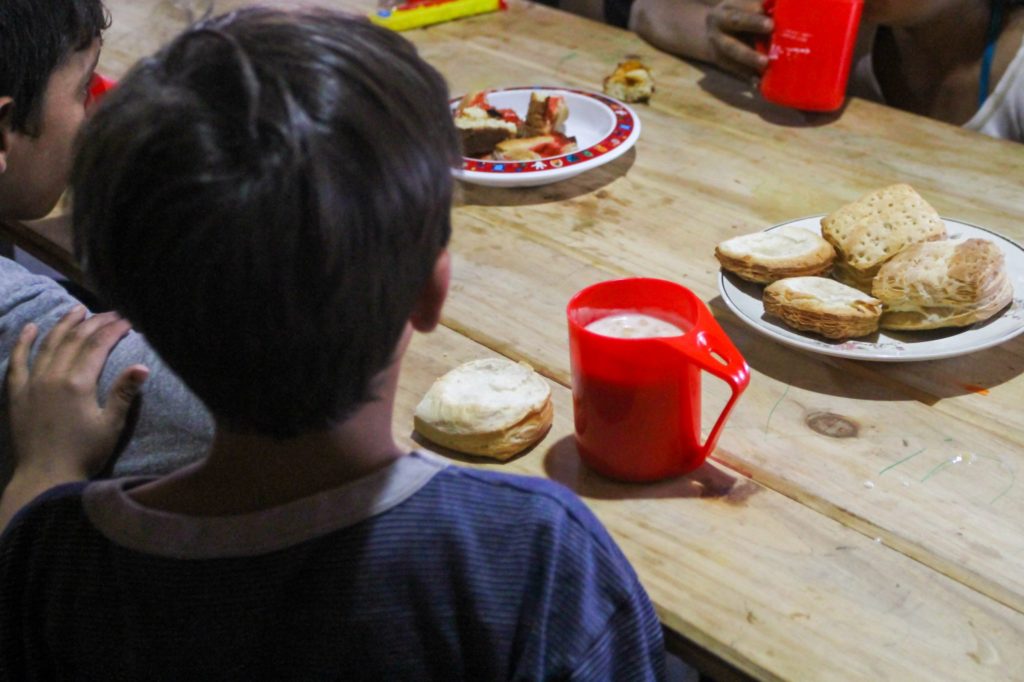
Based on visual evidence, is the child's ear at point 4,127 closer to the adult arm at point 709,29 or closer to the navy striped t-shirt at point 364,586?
the navy striped t-shirt at point 364,586

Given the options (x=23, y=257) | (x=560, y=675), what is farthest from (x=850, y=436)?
(x=23, y=257)

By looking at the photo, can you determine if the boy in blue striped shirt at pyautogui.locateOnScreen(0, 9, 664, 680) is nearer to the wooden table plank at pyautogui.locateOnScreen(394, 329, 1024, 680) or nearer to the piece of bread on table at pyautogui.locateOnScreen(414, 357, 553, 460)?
the wooden table plank at pyautogui.locateOnScreen(394, 329, 1024, 680)

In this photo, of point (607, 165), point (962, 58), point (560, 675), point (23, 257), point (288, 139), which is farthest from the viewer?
point (23, 257)

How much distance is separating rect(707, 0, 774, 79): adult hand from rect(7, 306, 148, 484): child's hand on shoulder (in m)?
1.10

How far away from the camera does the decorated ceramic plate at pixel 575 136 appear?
1.35m

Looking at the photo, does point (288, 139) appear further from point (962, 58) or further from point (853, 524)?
point (962, 58)

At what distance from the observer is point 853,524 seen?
0.83 m

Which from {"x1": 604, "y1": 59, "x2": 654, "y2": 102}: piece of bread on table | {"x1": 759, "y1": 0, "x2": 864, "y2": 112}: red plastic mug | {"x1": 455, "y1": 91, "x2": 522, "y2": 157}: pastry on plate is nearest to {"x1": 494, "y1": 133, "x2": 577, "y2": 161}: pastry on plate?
{"x1": 455, "y1": 91, "x2": 522, "y2": 157}: pastry on plate

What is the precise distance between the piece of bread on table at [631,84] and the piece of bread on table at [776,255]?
1.84ft

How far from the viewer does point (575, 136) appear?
153cm

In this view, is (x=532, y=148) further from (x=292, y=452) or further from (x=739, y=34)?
(x=292, y=452)

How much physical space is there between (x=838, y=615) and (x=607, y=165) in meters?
0.84

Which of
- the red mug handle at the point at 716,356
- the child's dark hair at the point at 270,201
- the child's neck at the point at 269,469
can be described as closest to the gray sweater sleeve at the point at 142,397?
the child's neck at the point at 269,469

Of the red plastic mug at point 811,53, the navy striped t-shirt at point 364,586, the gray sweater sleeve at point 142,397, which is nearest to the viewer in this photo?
the navy striped t-shirt at point 364,586
